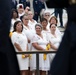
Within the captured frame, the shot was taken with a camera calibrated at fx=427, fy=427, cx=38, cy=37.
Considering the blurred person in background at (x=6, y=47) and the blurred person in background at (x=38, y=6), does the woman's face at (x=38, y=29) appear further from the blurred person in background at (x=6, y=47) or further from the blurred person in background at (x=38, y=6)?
the blurred person in background at (x=38, y=6)

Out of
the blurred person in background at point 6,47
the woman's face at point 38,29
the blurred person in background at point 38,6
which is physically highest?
the blurred person in background at point 6,47

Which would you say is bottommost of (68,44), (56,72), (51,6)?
(56,72)

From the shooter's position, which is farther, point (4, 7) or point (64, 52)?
point (4, 7)

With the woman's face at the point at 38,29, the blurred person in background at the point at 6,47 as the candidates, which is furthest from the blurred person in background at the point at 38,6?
the blurred person in background at the point at 6,47

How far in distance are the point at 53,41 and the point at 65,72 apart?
512 cm

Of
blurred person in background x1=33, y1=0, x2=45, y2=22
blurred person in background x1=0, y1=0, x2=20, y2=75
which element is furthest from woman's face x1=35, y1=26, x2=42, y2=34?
blurred person in background x1=33, y1=0, x2=45, y2=22

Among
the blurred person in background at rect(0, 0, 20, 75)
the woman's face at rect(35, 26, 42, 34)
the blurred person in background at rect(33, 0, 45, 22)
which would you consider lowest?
the blurred person in background at rect(33, 0, 45, 22)

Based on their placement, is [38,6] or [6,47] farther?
[38,6]

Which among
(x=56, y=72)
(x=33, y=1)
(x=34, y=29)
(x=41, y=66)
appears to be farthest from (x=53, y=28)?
(x=33, y=1)

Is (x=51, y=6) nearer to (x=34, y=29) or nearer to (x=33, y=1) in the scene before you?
(x=34, y=29)

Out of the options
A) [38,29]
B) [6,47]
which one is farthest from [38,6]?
[6,47]

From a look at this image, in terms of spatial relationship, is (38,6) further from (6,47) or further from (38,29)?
(6,47)

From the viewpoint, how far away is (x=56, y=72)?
2.88m

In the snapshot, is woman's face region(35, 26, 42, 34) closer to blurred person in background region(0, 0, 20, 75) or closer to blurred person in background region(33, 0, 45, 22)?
blurred person in background region(0, 0, 20, 75)
